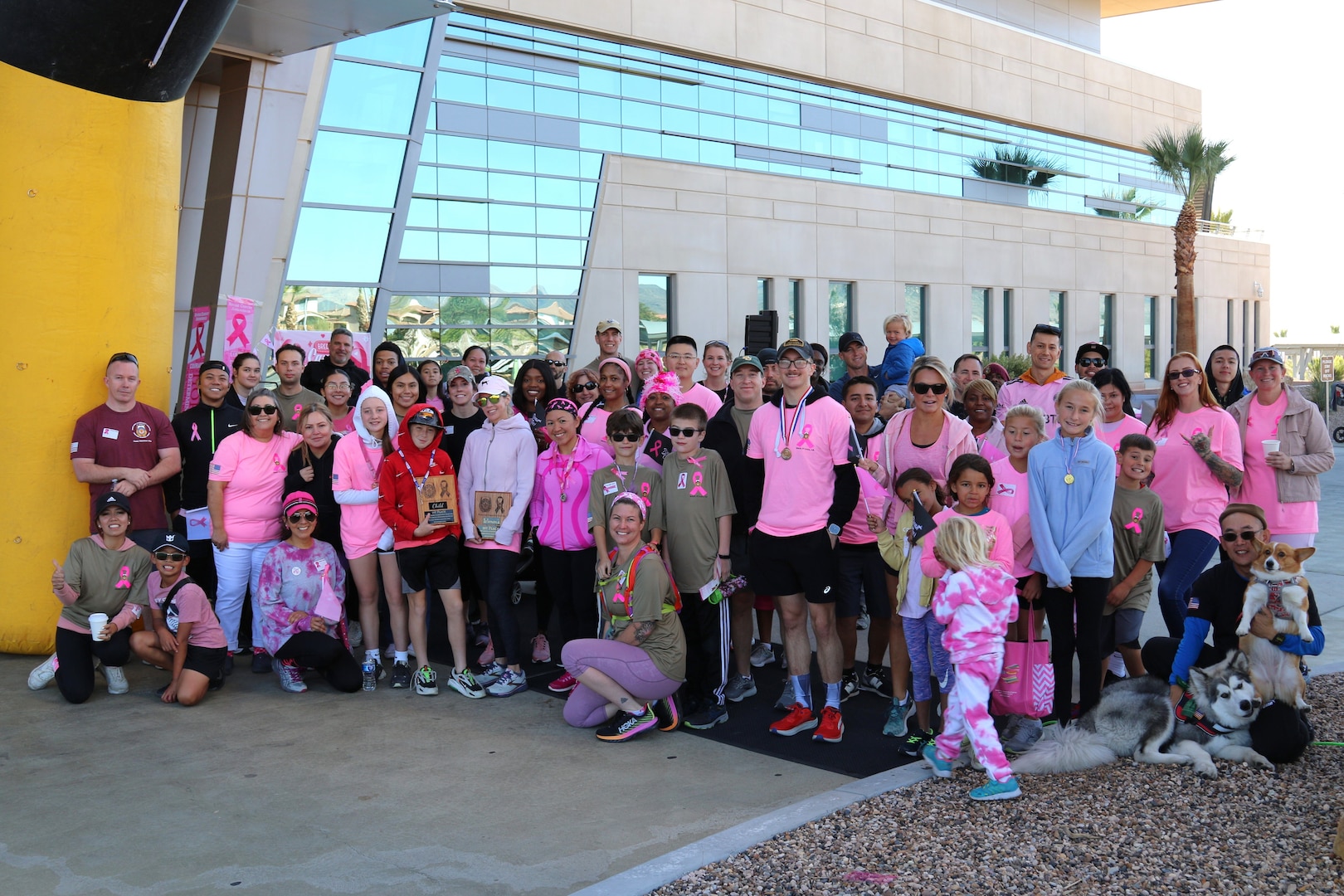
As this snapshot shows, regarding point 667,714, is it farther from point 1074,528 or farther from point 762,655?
point 1074,528

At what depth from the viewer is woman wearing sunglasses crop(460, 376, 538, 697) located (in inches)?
265

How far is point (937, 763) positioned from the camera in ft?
16.3

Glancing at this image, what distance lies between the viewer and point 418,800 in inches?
194

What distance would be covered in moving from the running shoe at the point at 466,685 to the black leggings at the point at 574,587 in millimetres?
634

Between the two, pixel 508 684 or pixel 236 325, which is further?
pixel 236 325

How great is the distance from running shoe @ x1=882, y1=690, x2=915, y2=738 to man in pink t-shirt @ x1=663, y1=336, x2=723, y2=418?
2.53 meters

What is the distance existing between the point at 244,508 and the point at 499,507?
5.83ft

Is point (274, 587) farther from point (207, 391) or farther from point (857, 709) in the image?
point (857, 709)

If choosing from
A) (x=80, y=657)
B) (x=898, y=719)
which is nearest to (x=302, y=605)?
(x=80, y=657)

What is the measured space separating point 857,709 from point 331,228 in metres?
11.7

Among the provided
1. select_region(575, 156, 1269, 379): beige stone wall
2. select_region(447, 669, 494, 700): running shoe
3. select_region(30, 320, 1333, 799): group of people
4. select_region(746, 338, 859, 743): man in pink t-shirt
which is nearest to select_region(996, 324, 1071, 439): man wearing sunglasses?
select_region(30, 320, 1333, 799): group of people

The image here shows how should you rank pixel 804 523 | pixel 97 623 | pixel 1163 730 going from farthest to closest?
pixel 97 623
pixel 804 523
pixel 1163 730

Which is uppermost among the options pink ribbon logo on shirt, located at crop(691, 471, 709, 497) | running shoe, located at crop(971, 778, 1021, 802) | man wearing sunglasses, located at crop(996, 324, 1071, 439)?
man wearing sunglasses, located at crop(996, 324, 1071, 439)

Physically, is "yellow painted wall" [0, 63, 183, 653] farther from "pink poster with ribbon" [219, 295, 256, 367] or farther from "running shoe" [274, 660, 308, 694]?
"pink poster with ribbon" [219, 295, 256, 367]
